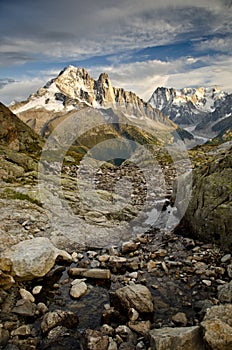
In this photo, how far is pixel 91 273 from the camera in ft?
44.0

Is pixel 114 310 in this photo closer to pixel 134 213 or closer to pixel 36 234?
pixel 36 234

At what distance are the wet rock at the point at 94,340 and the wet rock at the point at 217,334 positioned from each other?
3.15 m

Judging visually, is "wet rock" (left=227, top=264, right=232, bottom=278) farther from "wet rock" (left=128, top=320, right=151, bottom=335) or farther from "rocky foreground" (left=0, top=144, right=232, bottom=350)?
"wet rock" (left=128, top=320, right=151, bottom=335)

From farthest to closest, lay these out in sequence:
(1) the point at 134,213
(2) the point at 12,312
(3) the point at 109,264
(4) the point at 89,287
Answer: (1) the point at 134,213, (3) the point at 109,264, (4) the point at 89,287, (2) the point at 12,312

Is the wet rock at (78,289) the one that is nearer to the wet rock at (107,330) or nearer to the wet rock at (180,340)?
the wet rock at (107,330)

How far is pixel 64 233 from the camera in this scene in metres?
18.5

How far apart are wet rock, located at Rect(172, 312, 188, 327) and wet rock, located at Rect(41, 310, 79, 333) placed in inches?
140

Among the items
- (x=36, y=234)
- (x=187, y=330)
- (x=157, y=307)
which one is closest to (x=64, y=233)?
(x=36, y=234)

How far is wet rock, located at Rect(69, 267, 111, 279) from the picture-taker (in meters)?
13.2

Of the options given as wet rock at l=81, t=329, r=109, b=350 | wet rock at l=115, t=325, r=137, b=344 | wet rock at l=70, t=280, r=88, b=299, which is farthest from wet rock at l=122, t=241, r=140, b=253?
wet rock at l=81, t=329, r=109, b=350

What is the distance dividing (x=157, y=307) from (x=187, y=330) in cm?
275

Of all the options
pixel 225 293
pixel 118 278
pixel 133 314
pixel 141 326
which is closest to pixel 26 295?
pixel 118 278

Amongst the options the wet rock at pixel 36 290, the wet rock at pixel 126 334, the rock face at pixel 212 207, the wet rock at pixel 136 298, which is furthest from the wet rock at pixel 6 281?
the rock face at pixel 212 207

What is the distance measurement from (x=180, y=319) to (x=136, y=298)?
1.78 meters
